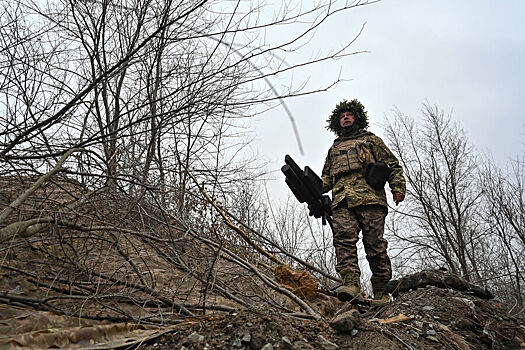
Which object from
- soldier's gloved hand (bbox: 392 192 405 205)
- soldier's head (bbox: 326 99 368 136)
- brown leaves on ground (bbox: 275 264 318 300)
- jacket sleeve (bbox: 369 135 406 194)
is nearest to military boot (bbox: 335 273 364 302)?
brown leaves on ground (bbox: 275 264 318 300)

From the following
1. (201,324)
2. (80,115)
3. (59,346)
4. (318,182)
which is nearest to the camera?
(59,346)

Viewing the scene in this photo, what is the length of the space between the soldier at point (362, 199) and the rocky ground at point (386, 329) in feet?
1.19

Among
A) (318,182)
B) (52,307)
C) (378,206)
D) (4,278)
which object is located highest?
(318,182)

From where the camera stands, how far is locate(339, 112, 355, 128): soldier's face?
3.91 metres

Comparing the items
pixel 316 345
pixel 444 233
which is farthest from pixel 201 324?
pixel 444 233

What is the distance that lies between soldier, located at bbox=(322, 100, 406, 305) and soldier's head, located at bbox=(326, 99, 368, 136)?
0.14m

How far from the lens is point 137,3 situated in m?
2.49

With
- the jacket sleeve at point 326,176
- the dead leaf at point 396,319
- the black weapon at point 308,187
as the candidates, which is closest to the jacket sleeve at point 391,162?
the jacket sleeve at point 326,176

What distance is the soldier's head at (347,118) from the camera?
3924 mm

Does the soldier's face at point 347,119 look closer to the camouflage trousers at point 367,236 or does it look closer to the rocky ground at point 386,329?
the camouflage trousers at point 367,236

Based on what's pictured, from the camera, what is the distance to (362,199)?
3369mm

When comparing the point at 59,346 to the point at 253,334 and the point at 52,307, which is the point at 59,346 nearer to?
the point at 52,307

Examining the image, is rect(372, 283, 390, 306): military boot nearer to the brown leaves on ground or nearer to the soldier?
the soldier

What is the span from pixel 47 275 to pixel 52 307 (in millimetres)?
630
